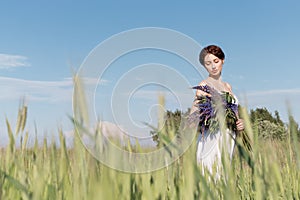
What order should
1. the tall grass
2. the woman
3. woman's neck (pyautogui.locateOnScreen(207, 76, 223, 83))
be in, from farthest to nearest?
woman's neck (pyautogui.locateOnScreen(207, 76, 223, 83)), the woman, the tall grass

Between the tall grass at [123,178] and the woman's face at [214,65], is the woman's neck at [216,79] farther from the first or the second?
the tall grass at [123,178]

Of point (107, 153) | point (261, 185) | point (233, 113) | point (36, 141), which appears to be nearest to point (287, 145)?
point (261, 185)

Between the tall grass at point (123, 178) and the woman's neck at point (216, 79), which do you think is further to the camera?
the woman's neck at point (216, 79)

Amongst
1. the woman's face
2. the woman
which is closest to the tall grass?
the woman

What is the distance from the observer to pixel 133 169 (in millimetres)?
858

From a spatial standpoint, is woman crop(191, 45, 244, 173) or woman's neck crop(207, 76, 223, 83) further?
woman's neck crop(207, 76, 223, 83)

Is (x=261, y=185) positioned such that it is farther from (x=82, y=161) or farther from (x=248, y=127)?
(x=82, y=161)

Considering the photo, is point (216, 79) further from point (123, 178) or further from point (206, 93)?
point (123, 178)

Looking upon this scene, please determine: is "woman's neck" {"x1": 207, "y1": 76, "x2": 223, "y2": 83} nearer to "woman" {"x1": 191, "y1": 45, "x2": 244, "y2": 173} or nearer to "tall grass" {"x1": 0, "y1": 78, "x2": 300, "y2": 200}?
"woman" {"x1": 191, "y1": 45, "x2": 244, "y2": 173}

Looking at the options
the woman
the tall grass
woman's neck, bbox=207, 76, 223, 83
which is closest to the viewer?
the tall grass

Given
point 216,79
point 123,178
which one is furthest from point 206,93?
point 123,178

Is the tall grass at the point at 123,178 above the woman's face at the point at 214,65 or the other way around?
the other way around

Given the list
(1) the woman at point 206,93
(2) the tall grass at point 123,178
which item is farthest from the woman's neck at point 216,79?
(2) the tall grass at point 123,178

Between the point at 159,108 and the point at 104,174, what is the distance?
0.26 m
